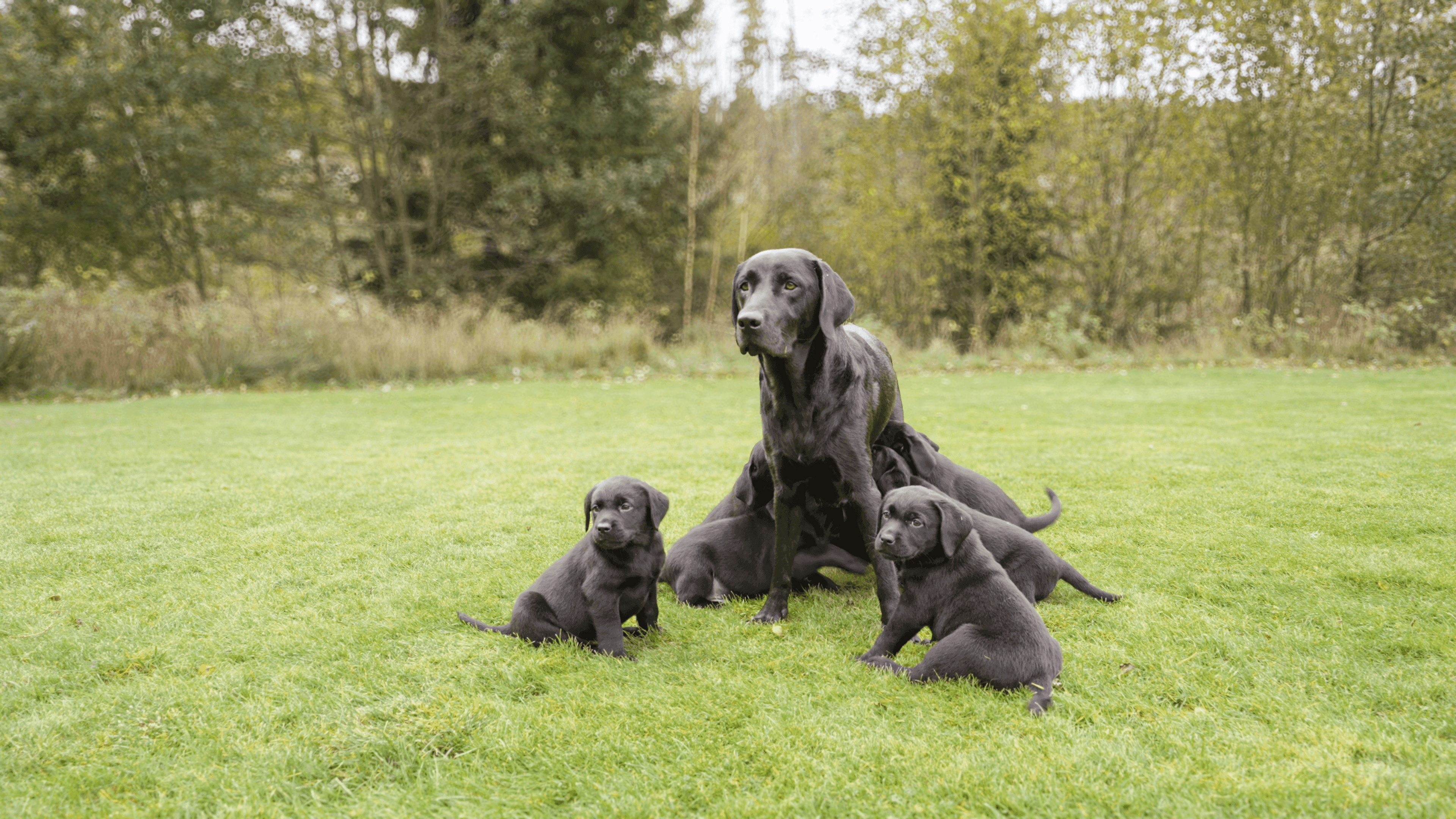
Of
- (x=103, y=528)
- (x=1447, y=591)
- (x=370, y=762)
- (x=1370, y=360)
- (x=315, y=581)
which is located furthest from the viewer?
(x=1370, y=360)

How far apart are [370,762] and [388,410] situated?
8.98 metres

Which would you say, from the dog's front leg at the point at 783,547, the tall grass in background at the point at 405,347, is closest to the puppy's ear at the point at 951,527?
the dog's front leg at the point at 783,547

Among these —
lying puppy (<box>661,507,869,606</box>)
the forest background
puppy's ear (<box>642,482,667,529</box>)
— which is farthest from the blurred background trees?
puppy's ear (<box>642,482,667,529</box>)

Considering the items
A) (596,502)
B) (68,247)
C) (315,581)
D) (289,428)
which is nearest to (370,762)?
(596,502)

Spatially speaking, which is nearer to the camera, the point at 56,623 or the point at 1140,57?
the point at 56,623

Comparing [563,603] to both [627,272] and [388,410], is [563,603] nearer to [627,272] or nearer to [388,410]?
[388,410]

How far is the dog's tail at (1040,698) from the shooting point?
8.41 feet

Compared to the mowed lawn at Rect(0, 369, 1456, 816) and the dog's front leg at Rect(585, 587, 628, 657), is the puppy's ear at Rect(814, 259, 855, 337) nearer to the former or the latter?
the mowed lawn at Rect(0, 369, 1456, 816)

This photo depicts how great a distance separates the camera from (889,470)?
4113 mm

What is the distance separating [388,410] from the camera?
10547 mm

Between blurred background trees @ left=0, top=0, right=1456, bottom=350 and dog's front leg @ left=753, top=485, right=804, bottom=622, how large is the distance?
518 inches

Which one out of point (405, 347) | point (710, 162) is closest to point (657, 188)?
point (710, 162)

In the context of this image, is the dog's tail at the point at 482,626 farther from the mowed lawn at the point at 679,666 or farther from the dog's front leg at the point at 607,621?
the dog's front leg at the point at 607,621

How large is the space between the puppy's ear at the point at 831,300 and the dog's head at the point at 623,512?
1.07 metres
